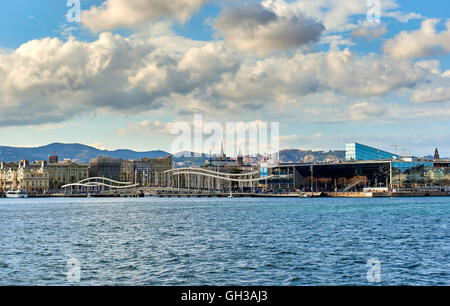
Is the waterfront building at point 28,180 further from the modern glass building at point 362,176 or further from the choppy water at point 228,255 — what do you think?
the choppy water at point 228,255

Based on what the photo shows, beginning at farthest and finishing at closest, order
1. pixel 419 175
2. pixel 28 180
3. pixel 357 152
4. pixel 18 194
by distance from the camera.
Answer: pixel 28 180 → pixel 357 152 → pixel 18 194 → pixel 419 175

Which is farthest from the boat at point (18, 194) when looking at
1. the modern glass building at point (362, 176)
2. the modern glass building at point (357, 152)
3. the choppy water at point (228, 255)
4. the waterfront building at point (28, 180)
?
the choppy water at point (228, 255)

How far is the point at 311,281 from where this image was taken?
711 inches

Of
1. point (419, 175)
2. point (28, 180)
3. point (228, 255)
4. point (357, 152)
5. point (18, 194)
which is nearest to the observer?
point (228, 255)

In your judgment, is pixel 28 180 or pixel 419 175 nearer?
pixel 419 175

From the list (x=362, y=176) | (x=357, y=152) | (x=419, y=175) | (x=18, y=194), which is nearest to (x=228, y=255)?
(x=419, y=175)

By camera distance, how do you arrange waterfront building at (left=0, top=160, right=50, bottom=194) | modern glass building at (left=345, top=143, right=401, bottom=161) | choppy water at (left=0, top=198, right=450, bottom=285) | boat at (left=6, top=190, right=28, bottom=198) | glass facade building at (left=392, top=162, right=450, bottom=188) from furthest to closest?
waterfront building at (left=0, top=160, right=50, bottom=194) < modern glass building at (left=345, top=143, right=401, bottom=161) < boat at (left=6, top=190, right=28, bottom=198) < glass facade building at (left=392, top=162, right=450, bottom=188) < choppy water at (left=0, top=198, right=450, bottom=285)

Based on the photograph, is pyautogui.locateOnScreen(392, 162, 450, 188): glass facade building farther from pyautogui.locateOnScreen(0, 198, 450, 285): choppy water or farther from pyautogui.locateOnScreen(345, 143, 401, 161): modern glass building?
pyautogui.locateOnScreen(0, 198, 450, 285): choppy water

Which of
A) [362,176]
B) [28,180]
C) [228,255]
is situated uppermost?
[362,176]

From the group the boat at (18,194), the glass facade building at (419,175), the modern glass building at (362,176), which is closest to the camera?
the glass facade building at (419,175)

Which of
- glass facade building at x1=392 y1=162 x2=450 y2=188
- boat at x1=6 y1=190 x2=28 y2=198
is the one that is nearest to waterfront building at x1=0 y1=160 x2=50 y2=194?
boat at x1=6 y1=190 x2=28 y2=198

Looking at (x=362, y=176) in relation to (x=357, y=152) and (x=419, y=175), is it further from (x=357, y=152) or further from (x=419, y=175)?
(x=357, y=152)

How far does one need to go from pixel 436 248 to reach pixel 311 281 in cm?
1206
